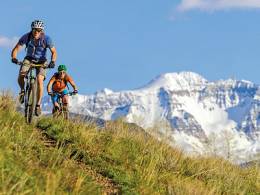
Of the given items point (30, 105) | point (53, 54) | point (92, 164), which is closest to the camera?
point (92, 164)

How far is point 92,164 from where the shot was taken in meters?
6.49

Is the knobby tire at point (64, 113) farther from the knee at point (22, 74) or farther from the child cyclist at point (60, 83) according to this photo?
the knee at point (22, 74)

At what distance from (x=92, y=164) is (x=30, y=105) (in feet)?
10.0

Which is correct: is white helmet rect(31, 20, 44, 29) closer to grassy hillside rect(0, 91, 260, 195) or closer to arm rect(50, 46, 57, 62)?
arm rect(50, 46, 57, 62)

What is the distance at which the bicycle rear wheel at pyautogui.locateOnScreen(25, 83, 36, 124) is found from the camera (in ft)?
27.1

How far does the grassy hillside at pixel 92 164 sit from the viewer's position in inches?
177

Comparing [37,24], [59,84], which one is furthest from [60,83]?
[37,24]

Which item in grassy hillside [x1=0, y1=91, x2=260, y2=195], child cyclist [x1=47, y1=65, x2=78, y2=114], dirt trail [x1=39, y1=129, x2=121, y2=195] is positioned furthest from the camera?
child cyclist [x1=47, y1=65, x2=78, y2=114]

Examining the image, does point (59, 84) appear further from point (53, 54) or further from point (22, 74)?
point (22, 74)

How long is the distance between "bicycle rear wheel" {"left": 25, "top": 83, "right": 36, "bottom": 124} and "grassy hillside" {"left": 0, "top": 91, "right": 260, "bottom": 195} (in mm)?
307

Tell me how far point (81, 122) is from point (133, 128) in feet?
8.35

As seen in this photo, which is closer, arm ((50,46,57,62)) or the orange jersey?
arm ((50,46,57,62))

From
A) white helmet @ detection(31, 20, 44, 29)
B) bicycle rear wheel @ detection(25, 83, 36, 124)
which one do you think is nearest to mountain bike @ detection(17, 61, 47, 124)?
bicycle rear wheel @ detection(25, 83, 36, 124)

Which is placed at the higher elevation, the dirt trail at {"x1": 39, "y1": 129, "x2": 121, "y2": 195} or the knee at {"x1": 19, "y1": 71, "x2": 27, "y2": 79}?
the knee at {"x1": 19, "y1": 71, "x2": 27, "y2": 79}
